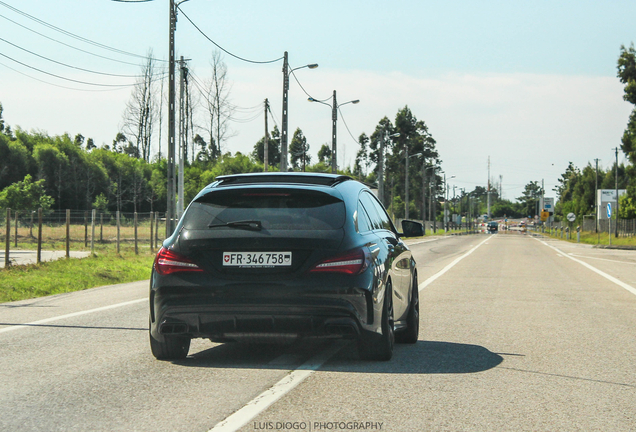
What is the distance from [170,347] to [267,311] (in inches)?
44.9

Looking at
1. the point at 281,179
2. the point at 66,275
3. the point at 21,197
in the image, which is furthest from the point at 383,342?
the point at 21,197

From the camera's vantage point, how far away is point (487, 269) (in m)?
21.5

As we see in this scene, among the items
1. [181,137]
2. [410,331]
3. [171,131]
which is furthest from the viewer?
[181,137]

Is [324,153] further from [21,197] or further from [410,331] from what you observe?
[410,331]

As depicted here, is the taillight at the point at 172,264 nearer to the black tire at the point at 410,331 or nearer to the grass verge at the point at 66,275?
the black tire at the point at 410,331

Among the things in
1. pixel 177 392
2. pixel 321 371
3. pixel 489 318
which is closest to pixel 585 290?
pixel 489 318

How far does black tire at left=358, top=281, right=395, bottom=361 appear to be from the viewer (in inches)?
251

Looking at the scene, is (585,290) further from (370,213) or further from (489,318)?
(370,213)

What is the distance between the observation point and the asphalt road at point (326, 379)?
15.2 ft

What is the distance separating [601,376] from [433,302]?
601cm

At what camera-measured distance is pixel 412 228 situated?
855cm

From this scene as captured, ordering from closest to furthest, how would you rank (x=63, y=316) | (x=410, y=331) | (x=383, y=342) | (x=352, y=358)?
(x=383, y=342)
(x=352, y=358)
(x=410, y=331)
(x=63, y=316)

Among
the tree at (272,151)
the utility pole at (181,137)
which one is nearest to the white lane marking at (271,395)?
the utility pole at (181,137)

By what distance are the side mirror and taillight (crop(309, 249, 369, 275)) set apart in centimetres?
246
